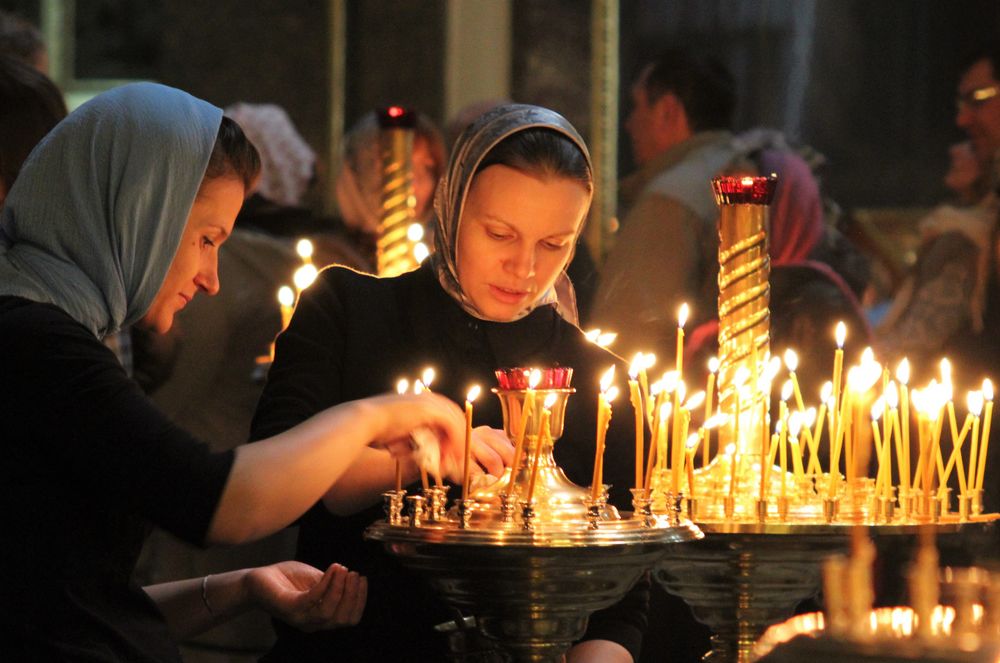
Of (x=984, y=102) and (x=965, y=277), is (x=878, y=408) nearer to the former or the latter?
(x=965, y=277)

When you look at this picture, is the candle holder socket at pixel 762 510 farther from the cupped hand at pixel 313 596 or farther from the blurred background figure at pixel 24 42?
the blurred background figure at pixel 24 42

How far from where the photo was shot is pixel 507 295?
2.73 meters

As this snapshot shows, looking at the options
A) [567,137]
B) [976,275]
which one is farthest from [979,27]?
[567,137]

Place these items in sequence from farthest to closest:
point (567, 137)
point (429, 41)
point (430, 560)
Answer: point (429, 41) < point (567, 137) < point (430, 560)

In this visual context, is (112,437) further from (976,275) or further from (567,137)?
(976,275)

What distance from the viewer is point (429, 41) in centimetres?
764

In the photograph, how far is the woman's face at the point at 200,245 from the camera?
223 cm

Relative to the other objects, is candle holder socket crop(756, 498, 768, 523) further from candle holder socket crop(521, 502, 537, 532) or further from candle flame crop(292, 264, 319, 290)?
candle flame crop(292, 264, 319, 290)

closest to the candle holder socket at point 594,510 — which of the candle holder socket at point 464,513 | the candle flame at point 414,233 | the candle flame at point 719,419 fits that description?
the candle holder socket at point 464,513

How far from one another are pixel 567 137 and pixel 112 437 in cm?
102

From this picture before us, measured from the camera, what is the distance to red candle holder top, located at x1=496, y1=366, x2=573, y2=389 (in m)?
2.25

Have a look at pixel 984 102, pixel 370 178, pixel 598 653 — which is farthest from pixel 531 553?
pixel 984 102

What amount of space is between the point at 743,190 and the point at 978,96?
3134 mm

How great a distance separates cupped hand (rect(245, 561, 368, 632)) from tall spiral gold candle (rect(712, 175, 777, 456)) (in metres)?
0.64
